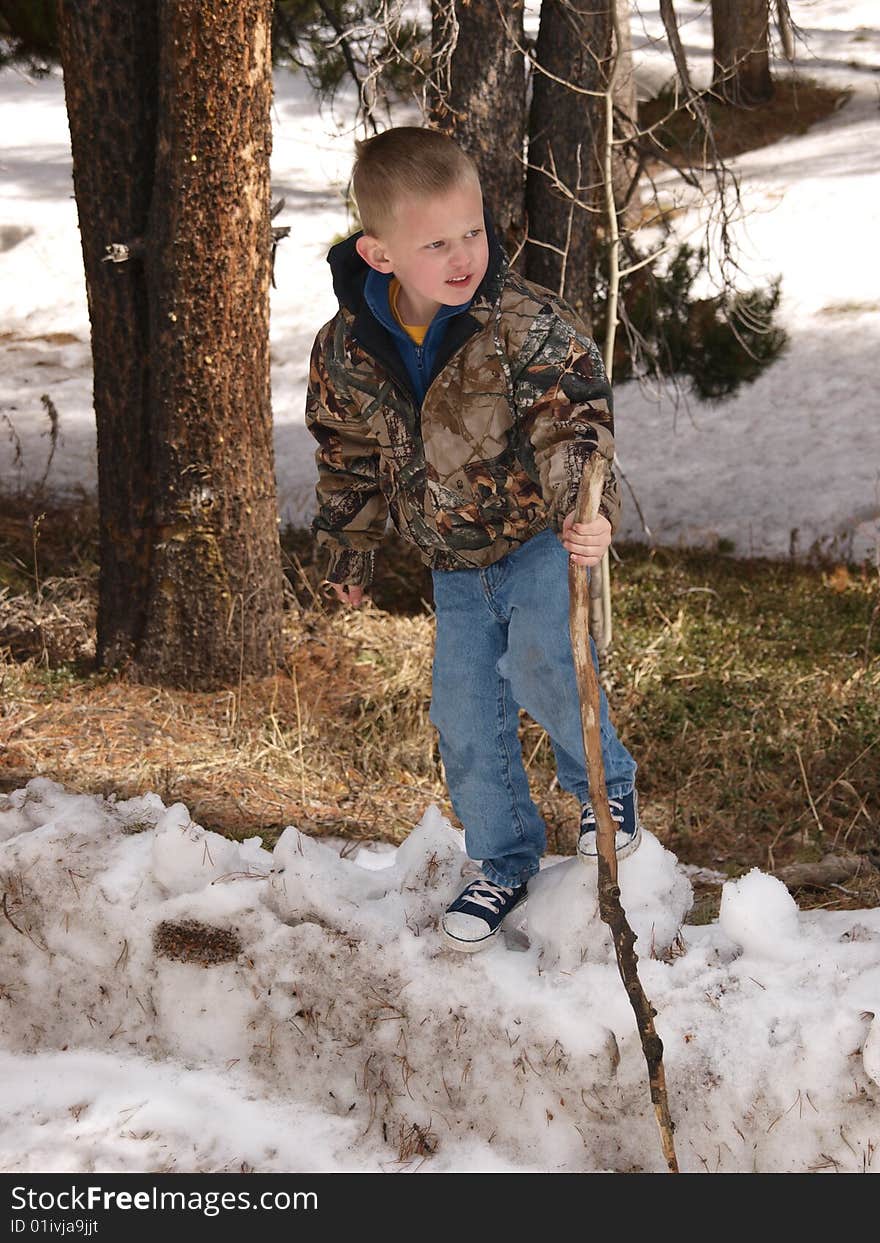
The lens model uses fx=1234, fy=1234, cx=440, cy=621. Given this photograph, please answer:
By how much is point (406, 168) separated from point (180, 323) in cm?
249

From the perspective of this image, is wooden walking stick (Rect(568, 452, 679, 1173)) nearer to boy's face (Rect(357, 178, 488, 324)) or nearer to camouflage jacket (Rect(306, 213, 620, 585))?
camouflage jacket (Rect(306, 213, 620, 585))

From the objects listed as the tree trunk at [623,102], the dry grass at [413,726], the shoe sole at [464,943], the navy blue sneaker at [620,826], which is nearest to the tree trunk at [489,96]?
the tree trunk at [623,102]

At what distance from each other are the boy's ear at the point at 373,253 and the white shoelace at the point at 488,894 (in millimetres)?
1527

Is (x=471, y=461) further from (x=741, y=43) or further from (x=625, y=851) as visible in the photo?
(x=741, y=43)

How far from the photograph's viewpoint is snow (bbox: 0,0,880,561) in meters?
8.48

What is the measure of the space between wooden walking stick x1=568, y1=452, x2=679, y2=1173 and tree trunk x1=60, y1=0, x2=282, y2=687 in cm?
274

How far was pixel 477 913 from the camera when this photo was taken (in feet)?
10.1

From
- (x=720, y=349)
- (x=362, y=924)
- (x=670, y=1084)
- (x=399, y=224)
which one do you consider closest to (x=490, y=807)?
(x=362, y=924)

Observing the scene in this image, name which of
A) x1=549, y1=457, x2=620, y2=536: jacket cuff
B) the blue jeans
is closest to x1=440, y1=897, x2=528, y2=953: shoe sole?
the blue jeans

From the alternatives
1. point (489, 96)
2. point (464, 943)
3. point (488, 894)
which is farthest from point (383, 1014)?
point (489, 96)

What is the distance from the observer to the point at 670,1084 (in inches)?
112

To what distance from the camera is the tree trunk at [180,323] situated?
4.63 m

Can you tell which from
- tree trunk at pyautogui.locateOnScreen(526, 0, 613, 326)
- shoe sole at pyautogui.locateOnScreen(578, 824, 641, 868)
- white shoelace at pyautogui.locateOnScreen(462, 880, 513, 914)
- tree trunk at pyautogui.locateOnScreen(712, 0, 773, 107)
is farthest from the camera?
tree trunk at pyautogui.locateOnScreen(712, 0, 773, 107)

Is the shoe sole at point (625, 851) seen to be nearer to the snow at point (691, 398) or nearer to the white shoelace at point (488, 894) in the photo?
the white shoelace at point (488, 894)
